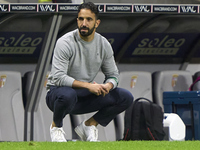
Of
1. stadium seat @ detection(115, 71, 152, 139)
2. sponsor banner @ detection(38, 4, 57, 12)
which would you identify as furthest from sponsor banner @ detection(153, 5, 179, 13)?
stadium seat @ detection(115, 71, 152, 139)

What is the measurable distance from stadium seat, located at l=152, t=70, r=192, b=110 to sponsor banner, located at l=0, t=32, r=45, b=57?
1.89 meters

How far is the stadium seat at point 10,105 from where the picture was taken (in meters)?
7.68

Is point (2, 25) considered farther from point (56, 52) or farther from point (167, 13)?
point (56, 52)

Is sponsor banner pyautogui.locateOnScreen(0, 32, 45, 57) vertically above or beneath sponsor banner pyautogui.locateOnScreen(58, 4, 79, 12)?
beneath

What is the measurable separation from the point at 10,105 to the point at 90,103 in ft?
9.57


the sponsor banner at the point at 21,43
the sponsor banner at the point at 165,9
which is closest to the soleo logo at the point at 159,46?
the sponsor banner at the point at 165,9

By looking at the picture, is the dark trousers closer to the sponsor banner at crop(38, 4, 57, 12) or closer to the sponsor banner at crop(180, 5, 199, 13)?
the sponsor banner at crop(38, 4, 57, 12)

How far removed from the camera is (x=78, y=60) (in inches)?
195

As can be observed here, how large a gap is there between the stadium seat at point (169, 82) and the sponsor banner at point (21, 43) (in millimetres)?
1888

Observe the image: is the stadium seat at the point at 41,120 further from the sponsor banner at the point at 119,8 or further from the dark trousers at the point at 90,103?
→ the dark trousers at the point at 90,103

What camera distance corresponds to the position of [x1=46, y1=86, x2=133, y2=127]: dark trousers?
482cm

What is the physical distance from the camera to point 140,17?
25.0 feet

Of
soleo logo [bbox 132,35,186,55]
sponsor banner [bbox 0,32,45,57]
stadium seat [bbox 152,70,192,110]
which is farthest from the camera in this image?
soleo logo [bbox 132,35,186,55]

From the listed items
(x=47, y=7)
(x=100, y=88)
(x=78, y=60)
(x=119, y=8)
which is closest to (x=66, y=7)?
(x=47, y=7)
